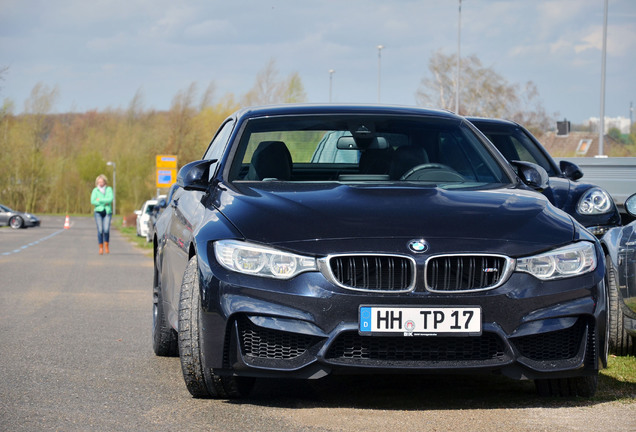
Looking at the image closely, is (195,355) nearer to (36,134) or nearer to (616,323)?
(616,323)

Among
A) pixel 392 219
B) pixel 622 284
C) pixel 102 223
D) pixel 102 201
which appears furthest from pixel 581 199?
pixel 102 223

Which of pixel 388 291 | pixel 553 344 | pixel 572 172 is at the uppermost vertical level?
pixel 572 172

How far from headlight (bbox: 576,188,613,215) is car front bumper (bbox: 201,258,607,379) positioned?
149 inches

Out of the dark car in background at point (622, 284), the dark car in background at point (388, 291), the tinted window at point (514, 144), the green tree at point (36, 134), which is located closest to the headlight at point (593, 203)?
the tinted window at point (514, 144)

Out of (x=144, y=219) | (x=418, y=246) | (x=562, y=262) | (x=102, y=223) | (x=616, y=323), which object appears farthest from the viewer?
(x=144, y=219)

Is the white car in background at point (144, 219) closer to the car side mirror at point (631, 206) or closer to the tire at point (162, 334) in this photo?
the tire at point (162, 334)

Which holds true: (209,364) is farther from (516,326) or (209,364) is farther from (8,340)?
(8,340)

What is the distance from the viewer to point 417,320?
4340 millimetres

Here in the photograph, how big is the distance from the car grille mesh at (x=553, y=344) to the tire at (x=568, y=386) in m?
0.29

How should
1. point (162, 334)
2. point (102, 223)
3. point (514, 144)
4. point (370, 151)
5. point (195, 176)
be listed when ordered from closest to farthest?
point (195, 176), point (370, 151), point (162, 334), point (514, 144), point (102, 223)

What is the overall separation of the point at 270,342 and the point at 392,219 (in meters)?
0.79

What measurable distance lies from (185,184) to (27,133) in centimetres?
9575

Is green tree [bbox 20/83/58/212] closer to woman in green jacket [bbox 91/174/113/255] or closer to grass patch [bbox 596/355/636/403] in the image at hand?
woman in green jacket [bbox 91/174/113/255]

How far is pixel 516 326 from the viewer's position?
4414 mm
